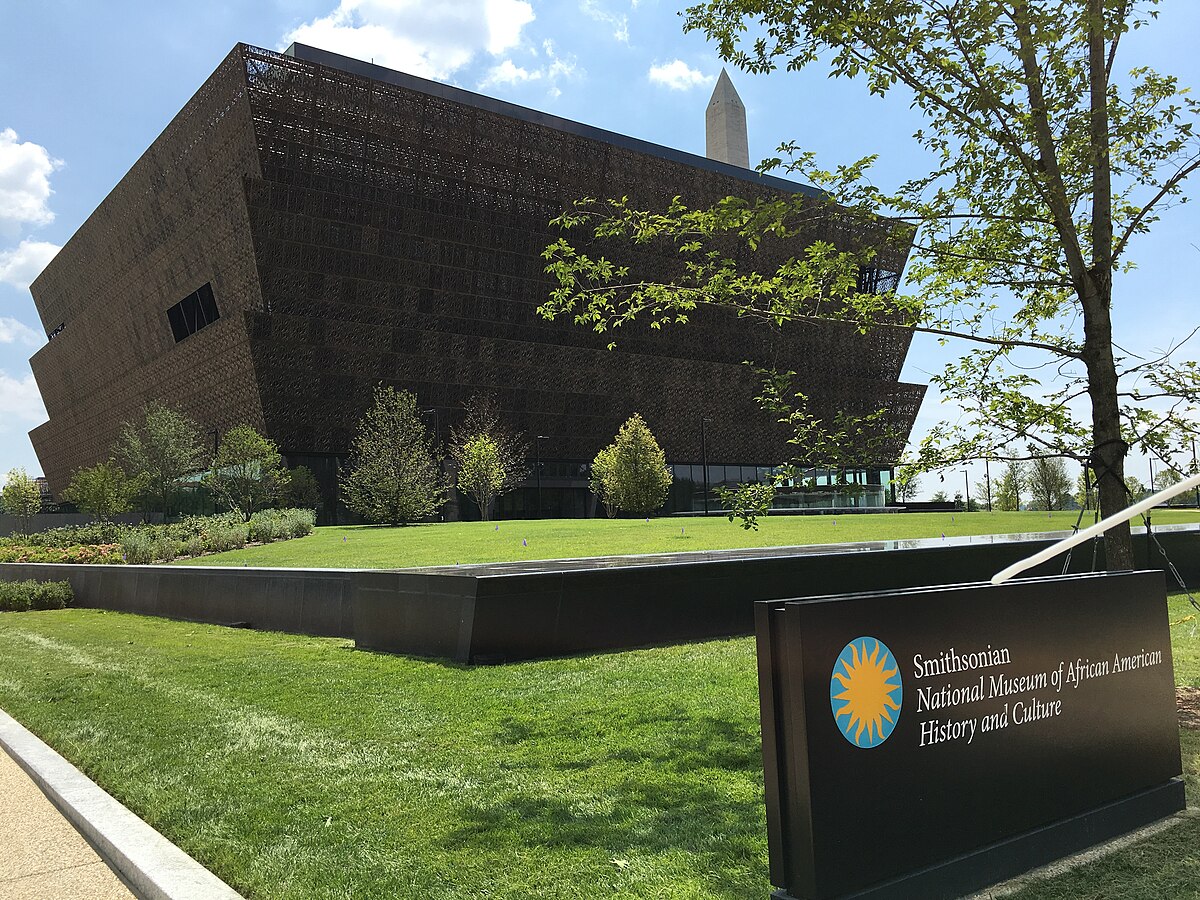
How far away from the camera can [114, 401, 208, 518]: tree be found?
183ft

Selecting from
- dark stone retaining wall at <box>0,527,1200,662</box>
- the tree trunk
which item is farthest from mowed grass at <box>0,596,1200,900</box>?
the tree trunk

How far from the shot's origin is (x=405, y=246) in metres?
59.0

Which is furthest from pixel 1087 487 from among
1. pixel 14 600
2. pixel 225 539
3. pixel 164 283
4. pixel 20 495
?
pixel 20 495

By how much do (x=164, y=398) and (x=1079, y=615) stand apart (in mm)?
74984

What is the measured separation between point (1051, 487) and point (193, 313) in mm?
73569

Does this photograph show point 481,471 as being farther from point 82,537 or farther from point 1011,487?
point 1011,487

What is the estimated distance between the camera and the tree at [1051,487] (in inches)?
2981

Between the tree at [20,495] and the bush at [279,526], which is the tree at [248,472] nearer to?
the bush at [279,526]

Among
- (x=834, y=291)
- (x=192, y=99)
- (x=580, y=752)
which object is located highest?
(x=192, y=99)

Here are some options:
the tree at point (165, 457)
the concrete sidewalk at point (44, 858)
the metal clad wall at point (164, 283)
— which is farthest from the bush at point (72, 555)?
the concrete sidewalk at point (44, 858)

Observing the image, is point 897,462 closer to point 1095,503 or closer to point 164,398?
point 1095,503

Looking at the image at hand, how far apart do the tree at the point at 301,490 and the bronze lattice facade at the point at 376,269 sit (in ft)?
7.42

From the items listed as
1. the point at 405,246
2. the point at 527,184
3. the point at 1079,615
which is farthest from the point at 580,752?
the point at 527,184

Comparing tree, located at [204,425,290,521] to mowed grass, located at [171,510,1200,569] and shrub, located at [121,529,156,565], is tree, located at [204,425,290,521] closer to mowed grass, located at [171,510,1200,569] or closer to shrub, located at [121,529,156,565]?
mowed grass, located at [171,510,1200,569]
